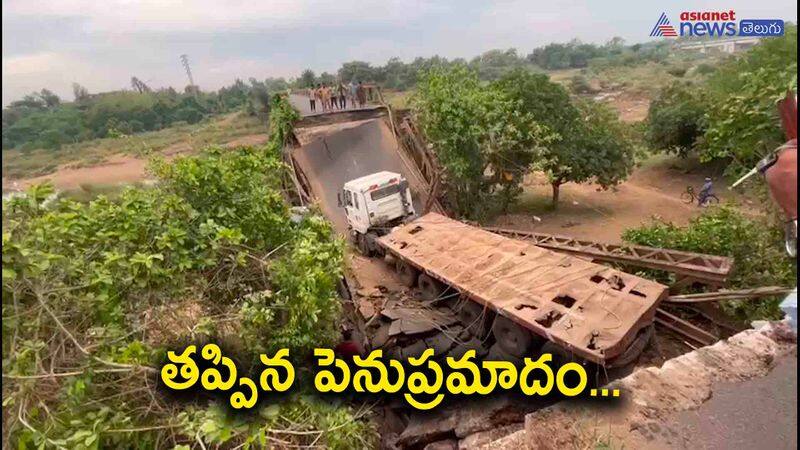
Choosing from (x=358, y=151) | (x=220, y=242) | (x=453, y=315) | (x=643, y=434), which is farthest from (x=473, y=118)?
(x=643, y=434)

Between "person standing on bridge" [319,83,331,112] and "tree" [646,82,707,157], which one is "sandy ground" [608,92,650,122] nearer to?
"tree" [646,82,707,157]

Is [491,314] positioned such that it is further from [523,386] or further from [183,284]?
[183,284]

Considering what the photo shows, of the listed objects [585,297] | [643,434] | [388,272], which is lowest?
[388,272]

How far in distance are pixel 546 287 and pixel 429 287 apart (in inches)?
103

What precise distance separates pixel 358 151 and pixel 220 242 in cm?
966

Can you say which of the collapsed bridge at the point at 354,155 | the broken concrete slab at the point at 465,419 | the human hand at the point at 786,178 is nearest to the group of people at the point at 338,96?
the collapsed bridge at the point at 354,155

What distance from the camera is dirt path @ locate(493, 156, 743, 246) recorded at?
16562mm

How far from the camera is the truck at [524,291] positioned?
6.34 metres

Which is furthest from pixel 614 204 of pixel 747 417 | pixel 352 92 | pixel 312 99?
pixel 747 417

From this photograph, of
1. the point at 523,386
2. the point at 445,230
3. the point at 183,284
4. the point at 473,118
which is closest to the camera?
the point at 183,284

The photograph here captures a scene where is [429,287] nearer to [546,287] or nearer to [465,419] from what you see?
[546,287]

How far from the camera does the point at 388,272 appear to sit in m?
11.0

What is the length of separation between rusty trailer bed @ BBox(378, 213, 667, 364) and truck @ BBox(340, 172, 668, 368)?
13mm

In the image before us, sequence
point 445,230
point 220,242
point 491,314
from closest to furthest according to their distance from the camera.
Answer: point 220,242, point 491,314, point 445,230
